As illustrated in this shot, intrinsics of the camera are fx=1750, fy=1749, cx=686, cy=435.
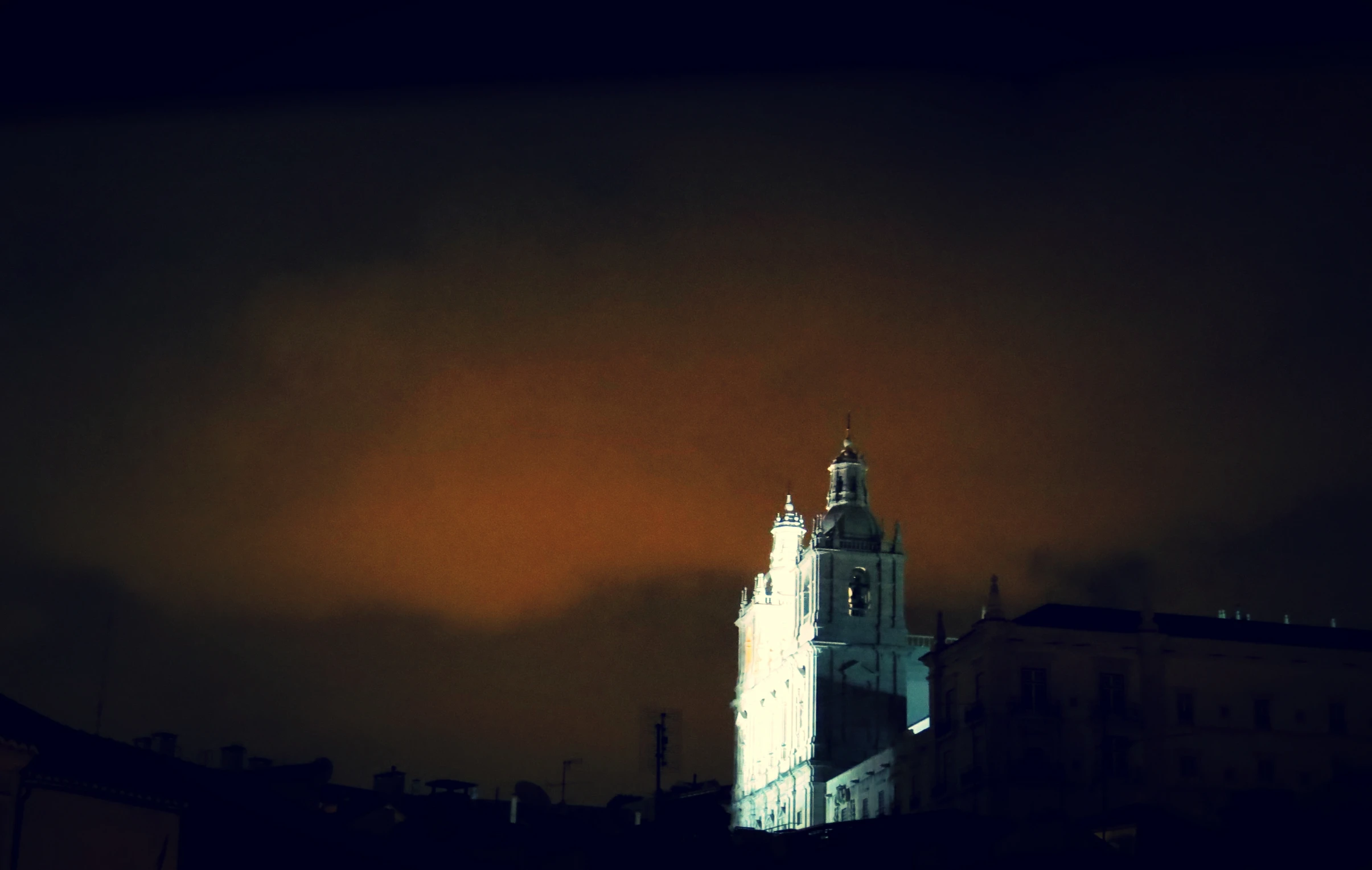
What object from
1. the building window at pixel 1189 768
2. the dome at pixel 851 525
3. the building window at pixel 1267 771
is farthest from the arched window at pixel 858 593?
the building window at pixel 1267 771

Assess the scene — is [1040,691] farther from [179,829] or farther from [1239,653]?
[179,829]

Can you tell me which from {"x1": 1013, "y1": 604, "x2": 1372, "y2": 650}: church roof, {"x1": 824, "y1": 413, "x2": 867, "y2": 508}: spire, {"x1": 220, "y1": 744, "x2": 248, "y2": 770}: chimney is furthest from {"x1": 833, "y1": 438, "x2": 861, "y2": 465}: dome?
{"x1": 220, "y1": 744, "x2": 248, "y2": 770}: chimney

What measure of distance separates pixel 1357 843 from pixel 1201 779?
2175cm

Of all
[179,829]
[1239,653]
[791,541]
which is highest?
[791,541]

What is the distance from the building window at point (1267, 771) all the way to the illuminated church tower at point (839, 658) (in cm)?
2980

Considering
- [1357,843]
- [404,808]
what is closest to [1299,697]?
[1357,843]

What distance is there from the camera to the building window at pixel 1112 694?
66.8m

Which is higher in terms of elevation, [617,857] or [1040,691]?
[1040,691]

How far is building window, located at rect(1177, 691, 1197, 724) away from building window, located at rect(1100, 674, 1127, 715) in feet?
6.96

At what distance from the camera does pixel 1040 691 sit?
66812 mm

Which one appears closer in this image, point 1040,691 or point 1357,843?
point 1357,843

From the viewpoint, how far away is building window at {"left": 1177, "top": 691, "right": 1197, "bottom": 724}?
66938mm

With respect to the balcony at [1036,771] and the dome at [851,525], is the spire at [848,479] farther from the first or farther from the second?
the balcony at [1036,771]

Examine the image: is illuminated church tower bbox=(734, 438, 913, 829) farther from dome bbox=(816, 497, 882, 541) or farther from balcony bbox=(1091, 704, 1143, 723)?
balcony bbox=(1091, 704, 1143, 723)
